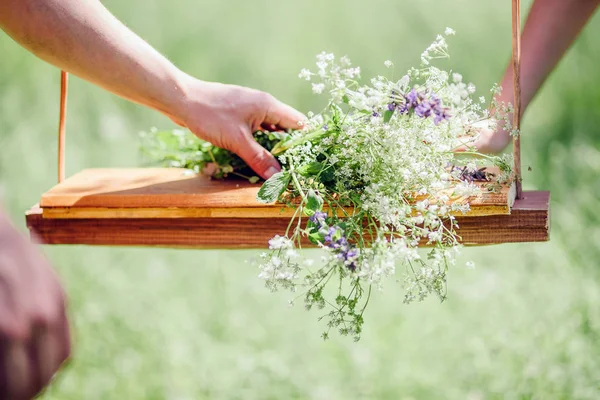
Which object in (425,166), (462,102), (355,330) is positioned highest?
(462,102)

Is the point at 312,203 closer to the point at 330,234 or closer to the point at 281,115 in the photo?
the point at 330,234

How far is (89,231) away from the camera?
174cm

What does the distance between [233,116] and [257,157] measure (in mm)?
100

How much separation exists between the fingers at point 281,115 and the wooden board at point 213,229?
224 mm

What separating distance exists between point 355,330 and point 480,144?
0.62 metres

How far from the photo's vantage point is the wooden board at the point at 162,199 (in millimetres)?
1577

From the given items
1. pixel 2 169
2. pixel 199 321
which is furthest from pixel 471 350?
pixel 2 169

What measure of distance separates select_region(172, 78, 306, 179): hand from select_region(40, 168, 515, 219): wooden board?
0.07 metres

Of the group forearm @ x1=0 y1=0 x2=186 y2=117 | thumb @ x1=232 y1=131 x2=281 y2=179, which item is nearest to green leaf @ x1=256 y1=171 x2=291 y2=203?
thumb @ x1=232 y1=131 x2=281 y2=179

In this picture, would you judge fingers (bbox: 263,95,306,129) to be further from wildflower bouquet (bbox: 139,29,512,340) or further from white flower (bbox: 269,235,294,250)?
white flower (bbox: 269,235,294,250)

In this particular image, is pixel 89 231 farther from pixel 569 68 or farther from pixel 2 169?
pixel 569 68

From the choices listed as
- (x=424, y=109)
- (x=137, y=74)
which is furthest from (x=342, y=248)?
(x=137, y=74)

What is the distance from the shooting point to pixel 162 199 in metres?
1.64

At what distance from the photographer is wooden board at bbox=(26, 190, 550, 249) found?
1527 millimetres
